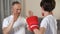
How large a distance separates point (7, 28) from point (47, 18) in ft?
1.93

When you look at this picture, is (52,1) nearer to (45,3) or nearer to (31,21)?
(45,3)

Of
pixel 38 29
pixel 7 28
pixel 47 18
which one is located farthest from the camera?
pixel 7 28

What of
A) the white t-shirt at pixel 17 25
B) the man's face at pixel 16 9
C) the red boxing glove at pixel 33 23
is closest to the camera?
the red boxing glove at pixel 33 23

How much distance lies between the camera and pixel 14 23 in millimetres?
1757

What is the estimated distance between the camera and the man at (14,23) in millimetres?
1676

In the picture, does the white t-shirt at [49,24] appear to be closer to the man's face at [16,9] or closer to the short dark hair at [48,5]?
the short dark hair at [48,5]

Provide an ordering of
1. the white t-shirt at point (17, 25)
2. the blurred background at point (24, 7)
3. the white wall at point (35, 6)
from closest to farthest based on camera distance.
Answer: the white t-shirt at point (17, 25), the blurred background at point (24, 7), the white wall at point (35, 6)

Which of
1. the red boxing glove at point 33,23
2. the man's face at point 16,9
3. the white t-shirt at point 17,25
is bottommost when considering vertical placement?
the white t-shirt at point 17,25

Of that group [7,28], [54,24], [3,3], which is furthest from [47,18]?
[3,3]

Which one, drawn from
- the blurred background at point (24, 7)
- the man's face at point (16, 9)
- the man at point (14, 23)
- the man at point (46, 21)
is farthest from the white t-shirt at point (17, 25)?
the blurred background at point (24, 7)

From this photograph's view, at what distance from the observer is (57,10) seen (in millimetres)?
3236

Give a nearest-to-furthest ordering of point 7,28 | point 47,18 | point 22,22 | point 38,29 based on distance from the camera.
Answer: point 38,29 → point 47,18 → point 7,28 → point 22,22

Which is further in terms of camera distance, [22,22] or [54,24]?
[22,22]

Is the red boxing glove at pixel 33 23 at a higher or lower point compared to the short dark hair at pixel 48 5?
lower
